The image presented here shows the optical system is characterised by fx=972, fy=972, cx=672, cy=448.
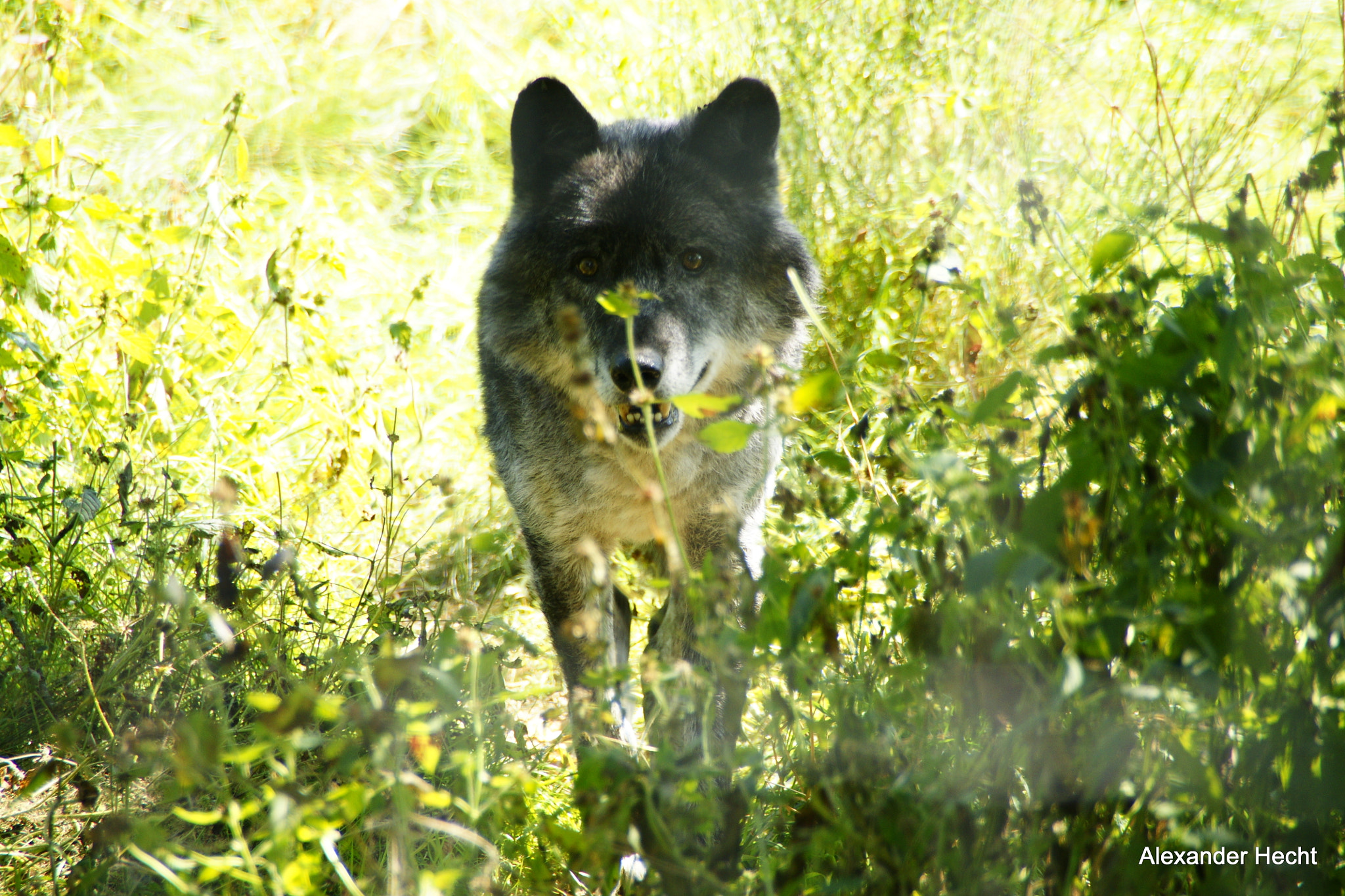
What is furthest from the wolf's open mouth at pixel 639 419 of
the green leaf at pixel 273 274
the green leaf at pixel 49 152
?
the green leaf at pixel 49 152

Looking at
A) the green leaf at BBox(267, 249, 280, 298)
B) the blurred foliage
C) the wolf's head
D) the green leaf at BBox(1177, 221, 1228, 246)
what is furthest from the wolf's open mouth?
the green leaf at BBox(1177, 221, 1228, 246)

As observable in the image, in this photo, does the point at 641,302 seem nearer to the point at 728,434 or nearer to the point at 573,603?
the point at 573,603

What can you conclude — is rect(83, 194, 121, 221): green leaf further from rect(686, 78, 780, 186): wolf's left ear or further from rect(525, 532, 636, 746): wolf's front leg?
rect(686, 78, 780, 186): wolf's left ear

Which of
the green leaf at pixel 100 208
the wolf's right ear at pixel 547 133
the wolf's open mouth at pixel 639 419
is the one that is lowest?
the wolf's open mouth at pixel 639 419

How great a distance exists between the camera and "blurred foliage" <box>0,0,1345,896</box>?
1.41 m

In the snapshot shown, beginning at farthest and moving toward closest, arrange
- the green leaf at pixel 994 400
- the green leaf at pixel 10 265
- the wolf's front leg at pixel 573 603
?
the wolf's front leg at pixel 573 603
the green leaf at pixel 10 265
the green leaf at pixel 994 400

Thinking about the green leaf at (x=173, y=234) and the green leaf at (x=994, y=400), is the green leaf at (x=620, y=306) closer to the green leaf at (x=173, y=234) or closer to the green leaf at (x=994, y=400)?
the green leaf at (x=994, y=400)

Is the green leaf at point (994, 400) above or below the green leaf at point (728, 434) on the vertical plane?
above

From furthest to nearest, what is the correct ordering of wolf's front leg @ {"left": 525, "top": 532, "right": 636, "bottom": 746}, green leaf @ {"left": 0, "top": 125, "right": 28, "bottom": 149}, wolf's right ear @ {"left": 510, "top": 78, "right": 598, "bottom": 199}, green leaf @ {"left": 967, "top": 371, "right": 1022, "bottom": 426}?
wolf's right ear @ {"left": 510, "top": 78, "right": 598, "bottom": 199} < wolf's front leg @ {"left": 525, "top": 532, "right": 636, "bottom": 746} < green leaf @ {"left": 0, "top": 125, "right": 28, "bottom": 149} < green leaf @ {"left": 967, "top": 371, "right": 1022, "bottom": 426}

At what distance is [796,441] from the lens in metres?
2.35

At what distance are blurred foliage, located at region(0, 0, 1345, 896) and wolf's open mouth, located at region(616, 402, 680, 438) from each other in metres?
0.55

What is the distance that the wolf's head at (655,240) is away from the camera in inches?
132

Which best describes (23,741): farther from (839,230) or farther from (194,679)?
(839,230)

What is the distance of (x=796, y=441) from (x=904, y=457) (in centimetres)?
74
